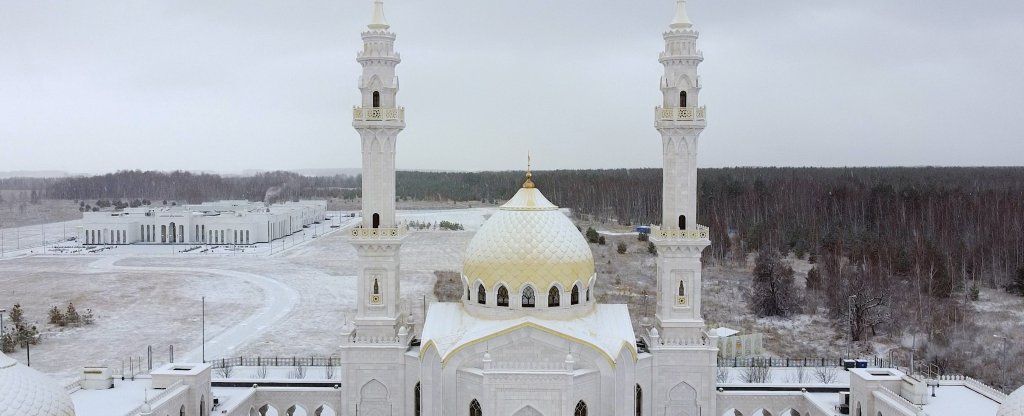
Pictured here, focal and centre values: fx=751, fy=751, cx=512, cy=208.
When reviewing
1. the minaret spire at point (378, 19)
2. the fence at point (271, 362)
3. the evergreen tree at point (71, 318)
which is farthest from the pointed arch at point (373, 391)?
the evergreen tree at point (71, 318)

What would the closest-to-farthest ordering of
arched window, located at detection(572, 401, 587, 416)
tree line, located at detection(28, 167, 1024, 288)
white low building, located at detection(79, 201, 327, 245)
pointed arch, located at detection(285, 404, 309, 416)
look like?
arched window, located at detection(572, 401, 587, 416)
pointed arch, located at detection(285, 404, 309, 416)
tree line, located at detection(28, 167, 1024, 288)
white low building, located at detection(79, 201, 327, 245)

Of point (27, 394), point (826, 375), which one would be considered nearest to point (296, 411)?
point (27, 394)

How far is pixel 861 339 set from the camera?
3891 centimetres

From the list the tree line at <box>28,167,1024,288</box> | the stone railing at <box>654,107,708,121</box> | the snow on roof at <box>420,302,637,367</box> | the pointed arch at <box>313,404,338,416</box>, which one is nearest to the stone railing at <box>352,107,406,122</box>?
the snow on roof at <box>420,302,637,367</box>

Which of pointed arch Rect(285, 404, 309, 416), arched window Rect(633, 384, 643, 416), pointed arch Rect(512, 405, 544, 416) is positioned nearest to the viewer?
pointed arch Rect(512, 405, 544, 416)

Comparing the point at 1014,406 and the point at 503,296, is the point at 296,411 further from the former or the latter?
the point at 1014,406

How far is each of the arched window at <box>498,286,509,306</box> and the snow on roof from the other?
0.62 metres

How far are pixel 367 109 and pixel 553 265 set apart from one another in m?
8.04

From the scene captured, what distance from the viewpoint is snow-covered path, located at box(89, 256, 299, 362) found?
37906 millimetres

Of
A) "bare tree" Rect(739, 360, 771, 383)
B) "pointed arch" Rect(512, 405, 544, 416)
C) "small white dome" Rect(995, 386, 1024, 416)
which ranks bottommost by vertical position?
"bare tree" Rect(739, 360, 771, 383)

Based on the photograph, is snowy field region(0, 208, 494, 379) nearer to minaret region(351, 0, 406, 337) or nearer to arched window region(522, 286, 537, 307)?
minaret region(351, 0, 406, 337)

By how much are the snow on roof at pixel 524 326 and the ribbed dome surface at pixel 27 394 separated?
9.38 metres

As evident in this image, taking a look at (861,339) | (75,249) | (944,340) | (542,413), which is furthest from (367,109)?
(75,249)

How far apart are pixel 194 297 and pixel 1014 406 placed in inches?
1993
